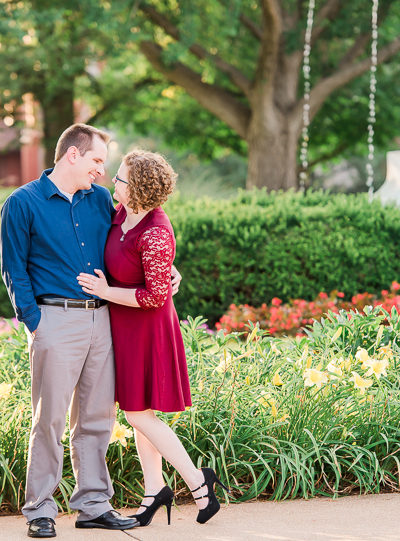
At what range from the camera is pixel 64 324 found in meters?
3.61

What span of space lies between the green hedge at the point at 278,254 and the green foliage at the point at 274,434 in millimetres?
3613

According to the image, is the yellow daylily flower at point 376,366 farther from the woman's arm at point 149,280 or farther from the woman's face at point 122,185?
the woman's face at point 122,185

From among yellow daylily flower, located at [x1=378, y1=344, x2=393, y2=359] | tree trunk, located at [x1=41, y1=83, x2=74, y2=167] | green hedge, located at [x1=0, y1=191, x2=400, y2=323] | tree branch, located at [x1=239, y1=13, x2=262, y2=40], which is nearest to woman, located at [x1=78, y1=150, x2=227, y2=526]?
yellow daylily flower, located at [x1=378, y1=344, x2=393, y2=359]

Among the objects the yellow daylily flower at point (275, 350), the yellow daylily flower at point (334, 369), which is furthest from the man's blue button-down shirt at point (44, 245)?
the yellow daylily flower at point (275, 350)

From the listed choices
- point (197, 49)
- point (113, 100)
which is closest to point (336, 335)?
point (197, 49)

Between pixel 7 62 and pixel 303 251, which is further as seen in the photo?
pixel 7 62

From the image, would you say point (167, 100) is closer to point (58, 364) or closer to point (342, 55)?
point (342, 55)

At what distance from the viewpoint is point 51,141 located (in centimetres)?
1884

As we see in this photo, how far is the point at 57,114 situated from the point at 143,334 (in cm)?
1643

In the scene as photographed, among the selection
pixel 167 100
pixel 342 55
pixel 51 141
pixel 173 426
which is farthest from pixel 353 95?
pixel 173 426

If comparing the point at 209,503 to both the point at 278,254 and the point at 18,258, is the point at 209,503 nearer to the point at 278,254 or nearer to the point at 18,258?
the point at 18,258

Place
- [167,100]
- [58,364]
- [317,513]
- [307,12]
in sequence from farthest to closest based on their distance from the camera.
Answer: [167,100], [307,12], [317,513], [58,364]

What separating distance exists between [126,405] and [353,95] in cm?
1609

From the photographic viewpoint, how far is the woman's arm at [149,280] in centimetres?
361
